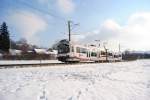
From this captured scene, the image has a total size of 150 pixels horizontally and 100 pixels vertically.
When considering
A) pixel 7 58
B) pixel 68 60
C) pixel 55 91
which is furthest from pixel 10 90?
pixel 7 58

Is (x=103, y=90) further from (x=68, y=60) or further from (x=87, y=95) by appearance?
(x=68, y=60)

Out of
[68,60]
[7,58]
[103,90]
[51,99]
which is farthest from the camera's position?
[7,58]

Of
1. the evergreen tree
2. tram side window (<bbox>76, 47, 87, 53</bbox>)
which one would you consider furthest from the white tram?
the evergreen tree

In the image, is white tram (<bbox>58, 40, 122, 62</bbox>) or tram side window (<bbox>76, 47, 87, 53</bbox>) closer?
white tram (<bbox>58, 40, 122, 62</bbox>)

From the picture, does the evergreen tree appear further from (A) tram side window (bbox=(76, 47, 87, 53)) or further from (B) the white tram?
(A) tram side window (bbox=(76, 47, 87, 53))

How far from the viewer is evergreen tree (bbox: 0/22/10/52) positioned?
70.4 metres

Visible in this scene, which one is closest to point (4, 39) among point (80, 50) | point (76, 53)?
point (80, 50)

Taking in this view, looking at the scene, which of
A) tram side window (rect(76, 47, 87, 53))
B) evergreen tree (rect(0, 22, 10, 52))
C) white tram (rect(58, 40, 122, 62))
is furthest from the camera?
evergreen tree (rect(0, 22, 10, 52))

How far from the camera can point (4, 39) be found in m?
71.5

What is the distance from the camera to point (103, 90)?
9.38m

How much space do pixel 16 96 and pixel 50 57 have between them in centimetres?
6134

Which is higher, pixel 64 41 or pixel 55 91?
pixel 64 41

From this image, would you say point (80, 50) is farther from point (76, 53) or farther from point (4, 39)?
point (4, 39)

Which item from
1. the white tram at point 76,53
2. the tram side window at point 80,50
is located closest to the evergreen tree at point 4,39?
the white tram at point 76,53
